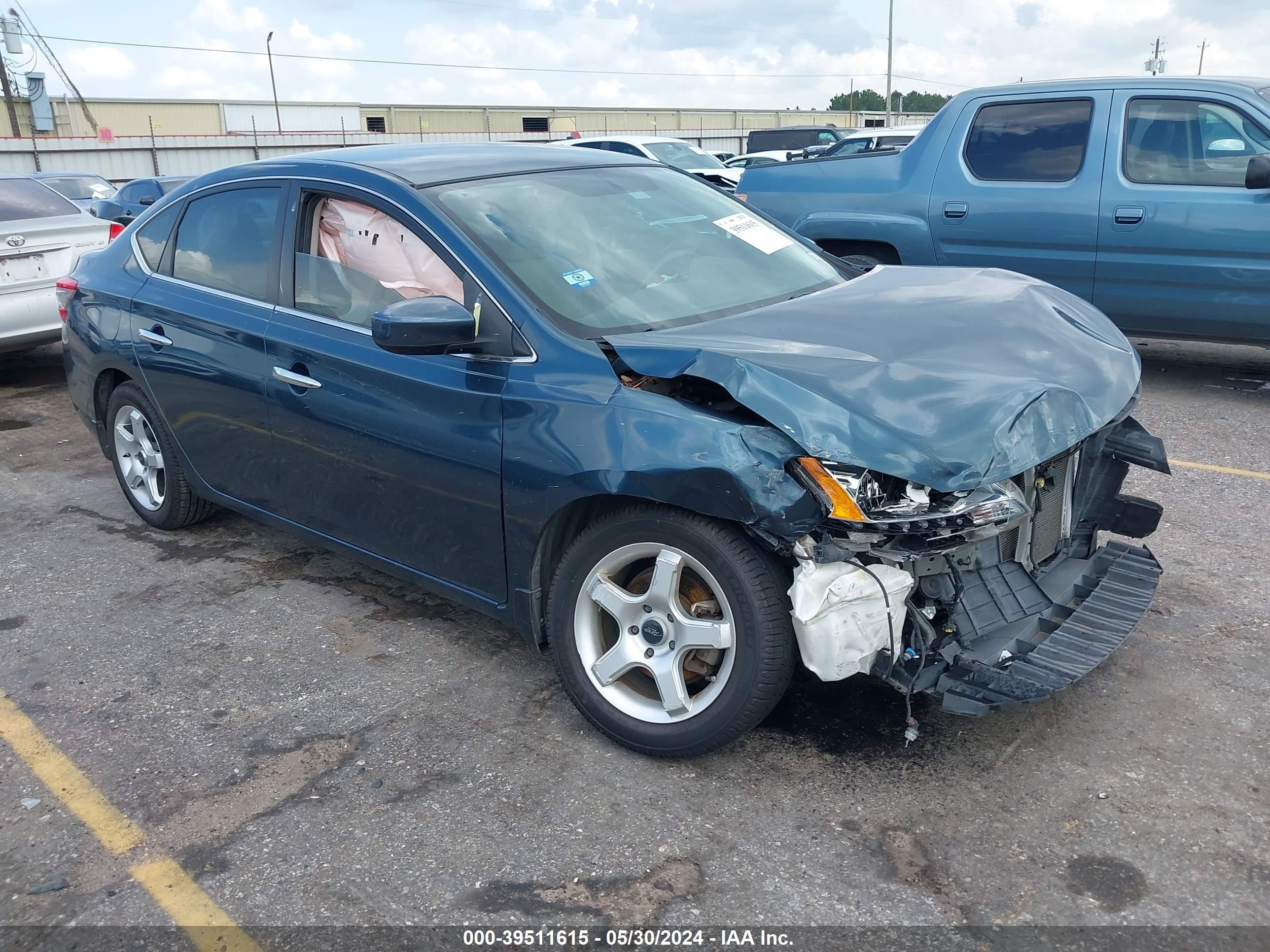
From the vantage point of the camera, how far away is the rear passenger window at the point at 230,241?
13.6 feet

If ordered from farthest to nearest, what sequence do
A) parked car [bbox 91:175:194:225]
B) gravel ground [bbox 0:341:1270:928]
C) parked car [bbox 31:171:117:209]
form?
1. parked car [bbox 91:175:194:225]
2. parked car [bbox 31:171:117:209]
3. gravel ground [bbox 0:341:1270:928]

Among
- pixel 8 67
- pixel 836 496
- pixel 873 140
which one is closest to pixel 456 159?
pixel 836 496

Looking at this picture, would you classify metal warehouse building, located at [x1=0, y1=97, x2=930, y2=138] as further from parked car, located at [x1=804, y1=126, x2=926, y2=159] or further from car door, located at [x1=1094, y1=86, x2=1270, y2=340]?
car door, located at [x1=1094, y1=86, x2=1270, y2=340]

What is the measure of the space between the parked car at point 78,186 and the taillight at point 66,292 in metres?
6.69

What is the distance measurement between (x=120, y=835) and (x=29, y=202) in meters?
7.48

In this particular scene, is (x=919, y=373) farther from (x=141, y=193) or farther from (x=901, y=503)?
(x=141, y=193)

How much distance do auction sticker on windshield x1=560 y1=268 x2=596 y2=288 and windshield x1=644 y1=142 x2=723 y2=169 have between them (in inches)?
534

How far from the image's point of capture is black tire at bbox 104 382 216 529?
483 centimetres

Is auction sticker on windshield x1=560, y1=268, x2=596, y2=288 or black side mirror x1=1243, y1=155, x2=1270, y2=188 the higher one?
black side mirror x1=1243, y1=155, x2=1270, y2=188

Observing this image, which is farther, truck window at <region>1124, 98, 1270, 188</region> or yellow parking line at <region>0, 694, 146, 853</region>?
truck window at <region>1124, 98, 1270, 188</region>

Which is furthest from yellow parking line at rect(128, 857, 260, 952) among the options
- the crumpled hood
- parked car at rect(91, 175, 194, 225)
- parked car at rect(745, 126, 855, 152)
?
parked car at rect(745, 126, 855, 152)

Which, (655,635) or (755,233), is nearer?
(655,635)

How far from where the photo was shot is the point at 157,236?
15.8 feet

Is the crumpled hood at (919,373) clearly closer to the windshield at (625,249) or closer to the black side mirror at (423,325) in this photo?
the windshield at (625,249)
